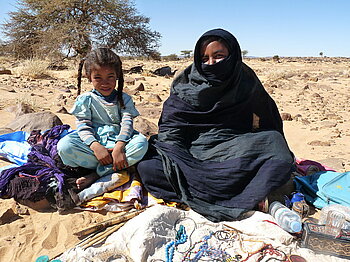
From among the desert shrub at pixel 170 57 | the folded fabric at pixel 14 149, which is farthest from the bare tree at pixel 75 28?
the desert shrub at pixel 170 57

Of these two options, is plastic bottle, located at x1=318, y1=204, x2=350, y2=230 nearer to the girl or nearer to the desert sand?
the desert sand

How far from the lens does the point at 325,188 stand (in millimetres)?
2631

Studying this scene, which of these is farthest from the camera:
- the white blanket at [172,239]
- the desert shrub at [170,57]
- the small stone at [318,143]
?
the desert shrub at [170,57]

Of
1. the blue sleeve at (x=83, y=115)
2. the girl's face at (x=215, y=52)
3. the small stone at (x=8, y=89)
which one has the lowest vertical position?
the small stone at (x=8, y=89)

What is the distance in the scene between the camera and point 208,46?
9.12ft

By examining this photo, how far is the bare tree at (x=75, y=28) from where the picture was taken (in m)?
10.9

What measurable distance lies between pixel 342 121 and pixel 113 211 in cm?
501

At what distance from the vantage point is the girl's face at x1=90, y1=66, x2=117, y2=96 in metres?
2.74

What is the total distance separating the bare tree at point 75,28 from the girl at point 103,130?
24.5 ft

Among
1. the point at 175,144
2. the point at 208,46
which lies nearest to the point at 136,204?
the point at 175,144

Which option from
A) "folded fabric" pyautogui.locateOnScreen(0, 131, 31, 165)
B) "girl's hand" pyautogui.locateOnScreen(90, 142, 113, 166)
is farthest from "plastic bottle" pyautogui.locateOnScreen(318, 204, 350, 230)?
"folded fabric" pyautogui.locateOnScreen(0, 131, 31, 165)

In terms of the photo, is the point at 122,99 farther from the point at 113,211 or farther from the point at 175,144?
the point at 113,211

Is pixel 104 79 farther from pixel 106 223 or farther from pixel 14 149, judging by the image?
pixel 14 149

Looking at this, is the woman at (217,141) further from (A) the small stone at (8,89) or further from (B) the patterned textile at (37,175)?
(A) the small stone at (8,89)
